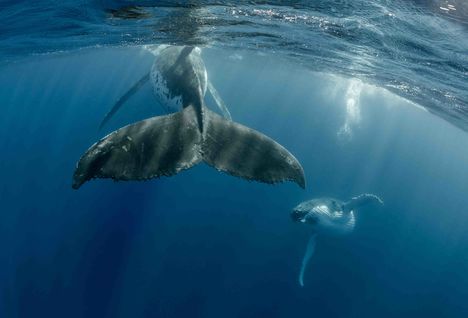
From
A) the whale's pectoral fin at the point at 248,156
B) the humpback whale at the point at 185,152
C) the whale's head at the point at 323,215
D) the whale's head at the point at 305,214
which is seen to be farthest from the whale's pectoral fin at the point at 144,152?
the whale's head at the point at 323,215

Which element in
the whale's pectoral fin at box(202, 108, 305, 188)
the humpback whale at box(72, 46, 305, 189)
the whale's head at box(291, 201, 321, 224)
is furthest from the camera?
the whale's head at box(291, 201, 321, 224)

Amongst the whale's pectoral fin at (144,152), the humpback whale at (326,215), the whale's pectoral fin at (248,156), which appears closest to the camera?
the whale's pectoral fin at (144,152)

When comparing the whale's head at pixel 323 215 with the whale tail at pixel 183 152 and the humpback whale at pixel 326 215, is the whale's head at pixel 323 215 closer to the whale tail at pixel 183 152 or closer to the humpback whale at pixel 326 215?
the humpback whale at pixel 326 215

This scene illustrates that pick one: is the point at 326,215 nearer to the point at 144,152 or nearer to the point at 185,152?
the point at 185,152

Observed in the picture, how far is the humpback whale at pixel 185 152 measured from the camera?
227 inches

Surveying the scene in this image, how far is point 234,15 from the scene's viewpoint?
14102 millimetres

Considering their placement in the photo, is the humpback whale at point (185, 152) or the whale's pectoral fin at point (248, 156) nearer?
the humpback whale at point (185, 152)

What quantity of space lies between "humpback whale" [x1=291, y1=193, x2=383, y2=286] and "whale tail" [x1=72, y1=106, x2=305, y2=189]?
920 cm

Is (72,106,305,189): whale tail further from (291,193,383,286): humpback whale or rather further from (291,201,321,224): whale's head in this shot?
(291,193,383,286): humpback whale

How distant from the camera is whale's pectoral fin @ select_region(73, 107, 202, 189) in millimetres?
5668

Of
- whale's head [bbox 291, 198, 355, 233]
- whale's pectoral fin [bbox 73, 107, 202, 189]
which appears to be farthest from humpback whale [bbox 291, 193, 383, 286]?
whale's pectoral fin [bbox 73, 107, 202, 189]

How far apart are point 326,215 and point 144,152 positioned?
11.3m

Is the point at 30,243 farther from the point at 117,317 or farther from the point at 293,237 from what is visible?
the point at 293,237

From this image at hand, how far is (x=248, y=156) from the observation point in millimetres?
6617
